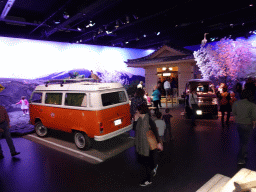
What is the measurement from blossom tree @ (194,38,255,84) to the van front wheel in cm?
1212

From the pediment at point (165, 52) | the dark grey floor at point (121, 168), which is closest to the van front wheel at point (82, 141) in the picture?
the dark grey floor at point (121, 168)

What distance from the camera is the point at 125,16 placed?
34.5 ft

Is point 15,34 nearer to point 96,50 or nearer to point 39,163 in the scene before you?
point 96,50

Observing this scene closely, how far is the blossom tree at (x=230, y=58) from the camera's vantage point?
13.5m

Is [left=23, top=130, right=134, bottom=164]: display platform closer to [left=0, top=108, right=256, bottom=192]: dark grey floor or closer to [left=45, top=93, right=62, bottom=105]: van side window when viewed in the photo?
[left=0, top=108, right=256, bottom=192]: dark grey floor

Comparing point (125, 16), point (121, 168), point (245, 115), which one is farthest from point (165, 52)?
point (121, 168)

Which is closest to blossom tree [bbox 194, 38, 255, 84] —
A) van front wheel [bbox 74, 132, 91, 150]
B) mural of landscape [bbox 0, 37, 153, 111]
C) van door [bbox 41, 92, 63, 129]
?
mural of landscape [bbox 0, 37, 153, 111]

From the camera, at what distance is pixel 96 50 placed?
18.3 metres

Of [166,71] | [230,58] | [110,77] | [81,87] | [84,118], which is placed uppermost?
[230,58]

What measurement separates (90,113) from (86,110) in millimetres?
183

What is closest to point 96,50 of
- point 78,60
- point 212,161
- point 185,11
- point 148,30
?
point 78,60

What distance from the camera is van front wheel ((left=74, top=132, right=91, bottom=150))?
568 centimetres

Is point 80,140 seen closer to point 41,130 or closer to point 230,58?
point 41,130

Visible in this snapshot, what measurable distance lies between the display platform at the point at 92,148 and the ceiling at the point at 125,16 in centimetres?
611
